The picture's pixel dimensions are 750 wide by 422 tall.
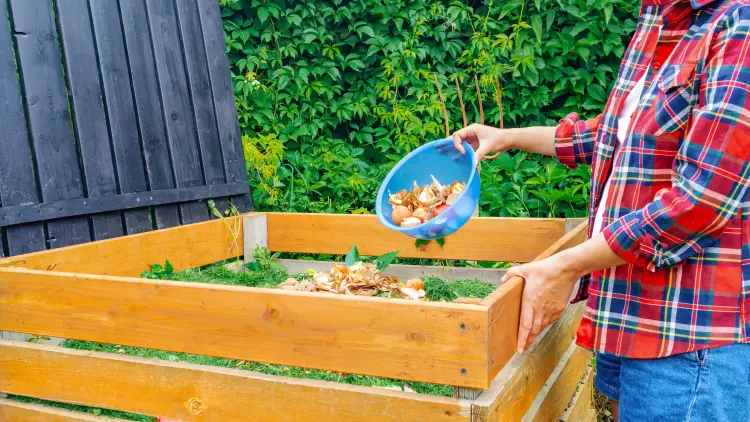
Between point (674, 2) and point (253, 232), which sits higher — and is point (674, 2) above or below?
above

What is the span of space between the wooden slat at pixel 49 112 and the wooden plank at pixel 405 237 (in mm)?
859

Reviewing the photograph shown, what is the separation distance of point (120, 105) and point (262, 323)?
145 centimetres

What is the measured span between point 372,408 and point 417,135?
2.87 metres

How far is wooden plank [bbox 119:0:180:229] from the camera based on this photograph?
2.60m

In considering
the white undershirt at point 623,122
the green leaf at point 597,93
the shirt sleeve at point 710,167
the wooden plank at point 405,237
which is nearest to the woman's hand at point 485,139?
the white undershirt at point 623,122

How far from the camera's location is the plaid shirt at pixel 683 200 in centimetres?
111

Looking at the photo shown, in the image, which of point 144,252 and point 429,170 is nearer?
point 429,170

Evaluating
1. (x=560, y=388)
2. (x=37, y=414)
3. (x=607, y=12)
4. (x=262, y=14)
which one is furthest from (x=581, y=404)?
(x=262, y=14)

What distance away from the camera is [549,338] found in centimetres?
180

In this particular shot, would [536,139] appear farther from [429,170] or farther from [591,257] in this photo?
[591,257]

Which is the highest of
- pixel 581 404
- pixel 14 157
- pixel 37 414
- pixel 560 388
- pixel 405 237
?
pixel 14 157

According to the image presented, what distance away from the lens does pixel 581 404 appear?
2.20 m

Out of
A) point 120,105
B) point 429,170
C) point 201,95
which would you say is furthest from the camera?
point 201,95

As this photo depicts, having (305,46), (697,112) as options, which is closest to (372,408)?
(697,112)
